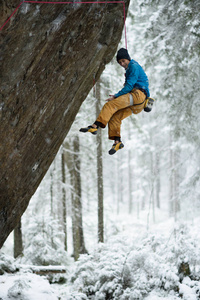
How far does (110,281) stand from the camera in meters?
6.98

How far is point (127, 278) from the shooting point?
704 centimetres

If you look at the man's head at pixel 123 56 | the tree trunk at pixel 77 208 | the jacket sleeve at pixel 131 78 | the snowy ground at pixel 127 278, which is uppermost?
the man's head at pixel 123 56

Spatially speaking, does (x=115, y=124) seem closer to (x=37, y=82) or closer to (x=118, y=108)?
(x=118, y=108)

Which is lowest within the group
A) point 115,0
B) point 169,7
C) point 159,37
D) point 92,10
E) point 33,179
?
point 33,179

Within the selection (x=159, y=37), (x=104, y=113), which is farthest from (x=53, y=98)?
(x=159, y=37)

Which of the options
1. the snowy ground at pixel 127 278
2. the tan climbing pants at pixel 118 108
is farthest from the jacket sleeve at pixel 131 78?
the snowy ground at pixel 127 278

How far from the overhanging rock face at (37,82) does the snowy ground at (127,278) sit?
253 centimetres

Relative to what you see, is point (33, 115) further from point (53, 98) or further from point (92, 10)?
point (92, 10)

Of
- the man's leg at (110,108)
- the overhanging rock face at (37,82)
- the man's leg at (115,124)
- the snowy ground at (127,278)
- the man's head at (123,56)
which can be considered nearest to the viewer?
the overhanging rock face at (37,82)

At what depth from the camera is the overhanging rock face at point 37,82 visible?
4512mm

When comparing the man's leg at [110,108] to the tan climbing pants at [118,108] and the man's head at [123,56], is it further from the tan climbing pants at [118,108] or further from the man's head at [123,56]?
the man's head at [123,56]

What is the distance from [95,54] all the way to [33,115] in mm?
1866

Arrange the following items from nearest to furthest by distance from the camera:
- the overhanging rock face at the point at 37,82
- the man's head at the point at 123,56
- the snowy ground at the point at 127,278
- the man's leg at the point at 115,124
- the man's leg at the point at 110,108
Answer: the overhanging rock face at the point at 37,82 < the man's leg at the point at 110,108 < the man's head at the point at 123,56 < the man's leg at the point at 115,124 < the snowy ground at the point at 127,278

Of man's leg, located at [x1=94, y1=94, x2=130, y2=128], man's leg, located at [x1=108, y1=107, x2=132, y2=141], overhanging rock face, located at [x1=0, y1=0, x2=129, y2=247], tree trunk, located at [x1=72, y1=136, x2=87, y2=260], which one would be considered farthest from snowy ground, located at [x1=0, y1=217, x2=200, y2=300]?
tree trunk, located at [x1=72, y1=136, x2=87, y2=260]
